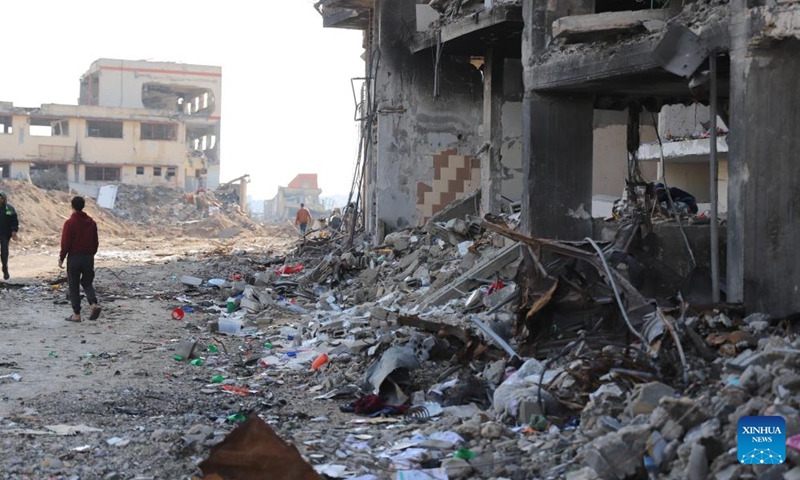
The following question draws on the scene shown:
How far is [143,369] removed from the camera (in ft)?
27.1

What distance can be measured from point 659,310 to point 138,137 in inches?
1903

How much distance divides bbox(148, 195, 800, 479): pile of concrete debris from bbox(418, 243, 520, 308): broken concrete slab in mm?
17

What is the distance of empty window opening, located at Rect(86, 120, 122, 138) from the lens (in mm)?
50750

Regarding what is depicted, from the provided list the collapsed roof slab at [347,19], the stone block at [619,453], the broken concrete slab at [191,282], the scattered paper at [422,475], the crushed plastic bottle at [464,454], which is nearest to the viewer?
the stone block at [619,453]

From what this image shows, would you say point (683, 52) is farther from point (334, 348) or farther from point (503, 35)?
point (503, 35)

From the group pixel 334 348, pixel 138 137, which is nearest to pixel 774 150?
pixel 334 348

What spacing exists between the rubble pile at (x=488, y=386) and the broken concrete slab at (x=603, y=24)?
1.91 m

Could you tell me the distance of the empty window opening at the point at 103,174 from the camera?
50.7 m

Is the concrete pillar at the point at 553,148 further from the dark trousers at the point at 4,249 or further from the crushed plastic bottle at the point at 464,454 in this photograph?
the dark trousers at the point at 4,249

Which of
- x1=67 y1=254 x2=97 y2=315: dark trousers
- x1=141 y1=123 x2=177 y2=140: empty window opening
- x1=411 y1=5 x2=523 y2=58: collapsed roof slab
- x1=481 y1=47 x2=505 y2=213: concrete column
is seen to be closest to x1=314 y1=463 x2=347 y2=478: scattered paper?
x1=67 y1=254 x2=97 y2=315: dark trousers

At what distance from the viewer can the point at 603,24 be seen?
332 inches

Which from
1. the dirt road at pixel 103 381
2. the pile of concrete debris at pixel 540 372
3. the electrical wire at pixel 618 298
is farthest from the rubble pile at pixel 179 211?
the electrical wire at pixel 618 298

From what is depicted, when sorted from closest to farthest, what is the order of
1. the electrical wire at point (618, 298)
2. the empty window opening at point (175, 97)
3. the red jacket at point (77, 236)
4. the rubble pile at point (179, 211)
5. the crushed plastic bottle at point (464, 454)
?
the crushed plastic bottle at point (464, 454) → the electrical wire at point (618, 298) → the red jacket at point (77, 236) → the rubble pile at point (179, 211) → the empty window opening at point (175, 97)

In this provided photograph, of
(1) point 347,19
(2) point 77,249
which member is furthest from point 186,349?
(1) point 347,19
